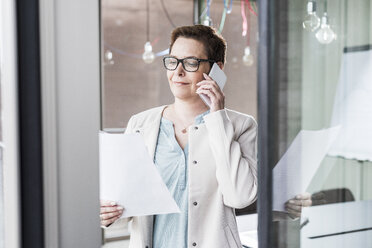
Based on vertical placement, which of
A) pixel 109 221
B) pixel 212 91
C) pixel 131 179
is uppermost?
pixel 212 91

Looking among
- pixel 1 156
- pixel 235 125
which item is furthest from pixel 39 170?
pixel 235 125

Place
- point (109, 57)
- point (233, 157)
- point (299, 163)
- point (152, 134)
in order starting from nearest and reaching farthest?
1. point (299, 163)
2. point (233, 157)
3. point (152, 134)
4. point (109, 57)

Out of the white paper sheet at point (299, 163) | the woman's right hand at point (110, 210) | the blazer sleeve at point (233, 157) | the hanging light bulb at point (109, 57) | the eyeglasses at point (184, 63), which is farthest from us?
the hanging light bulb at point (109, 57)

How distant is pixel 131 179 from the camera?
3.89ft

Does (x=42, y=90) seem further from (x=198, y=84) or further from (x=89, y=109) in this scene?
(x=198, y=84)

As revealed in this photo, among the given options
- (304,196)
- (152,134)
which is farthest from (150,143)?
(304,196)

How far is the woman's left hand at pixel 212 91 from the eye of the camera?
135 cm

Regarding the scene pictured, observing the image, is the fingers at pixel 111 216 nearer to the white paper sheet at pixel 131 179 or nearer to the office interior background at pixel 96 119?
the white paper sheet at pixel 131 179

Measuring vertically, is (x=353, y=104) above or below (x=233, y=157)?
above

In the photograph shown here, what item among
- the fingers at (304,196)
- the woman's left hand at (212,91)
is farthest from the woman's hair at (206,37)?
the fingers at (304,196)

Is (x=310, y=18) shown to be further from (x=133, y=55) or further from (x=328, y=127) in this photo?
(x=133, y=55)

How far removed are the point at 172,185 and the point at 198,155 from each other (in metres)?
0.12

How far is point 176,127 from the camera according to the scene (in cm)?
144

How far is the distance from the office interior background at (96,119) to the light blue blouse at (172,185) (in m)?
0.55
